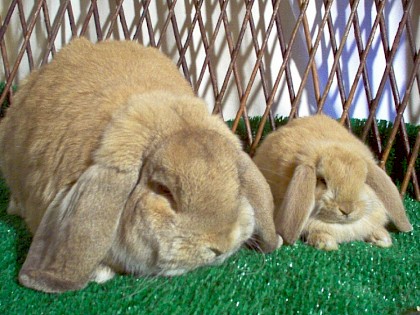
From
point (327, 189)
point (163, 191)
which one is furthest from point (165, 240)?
point (327, 189)

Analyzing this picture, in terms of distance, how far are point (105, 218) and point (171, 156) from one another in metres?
0.22

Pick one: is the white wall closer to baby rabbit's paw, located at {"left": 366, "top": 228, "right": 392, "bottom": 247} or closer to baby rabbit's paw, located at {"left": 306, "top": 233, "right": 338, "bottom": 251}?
baby rabbit's paw, located at {"left": 366, "top": 228, "right": 392, "bottom": 247}

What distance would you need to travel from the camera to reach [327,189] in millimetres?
1750

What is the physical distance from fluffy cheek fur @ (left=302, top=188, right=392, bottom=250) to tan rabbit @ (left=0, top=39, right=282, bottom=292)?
0.22m

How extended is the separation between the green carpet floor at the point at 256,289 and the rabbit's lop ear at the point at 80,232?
0.17 ft

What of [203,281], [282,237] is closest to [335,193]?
[282,237]

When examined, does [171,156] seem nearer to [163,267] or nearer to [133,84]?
[163,267]

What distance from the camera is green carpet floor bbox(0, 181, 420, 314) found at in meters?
1.34

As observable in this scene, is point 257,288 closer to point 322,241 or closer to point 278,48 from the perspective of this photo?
point 322,241

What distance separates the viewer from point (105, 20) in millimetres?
2941

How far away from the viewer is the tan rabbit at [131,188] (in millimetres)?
1325

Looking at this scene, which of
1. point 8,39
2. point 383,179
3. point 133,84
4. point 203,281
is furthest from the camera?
point 8,39

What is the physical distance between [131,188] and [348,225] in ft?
2.68

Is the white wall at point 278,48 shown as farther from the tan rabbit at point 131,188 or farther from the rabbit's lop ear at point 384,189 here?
the tan rabbit at point 131,188
